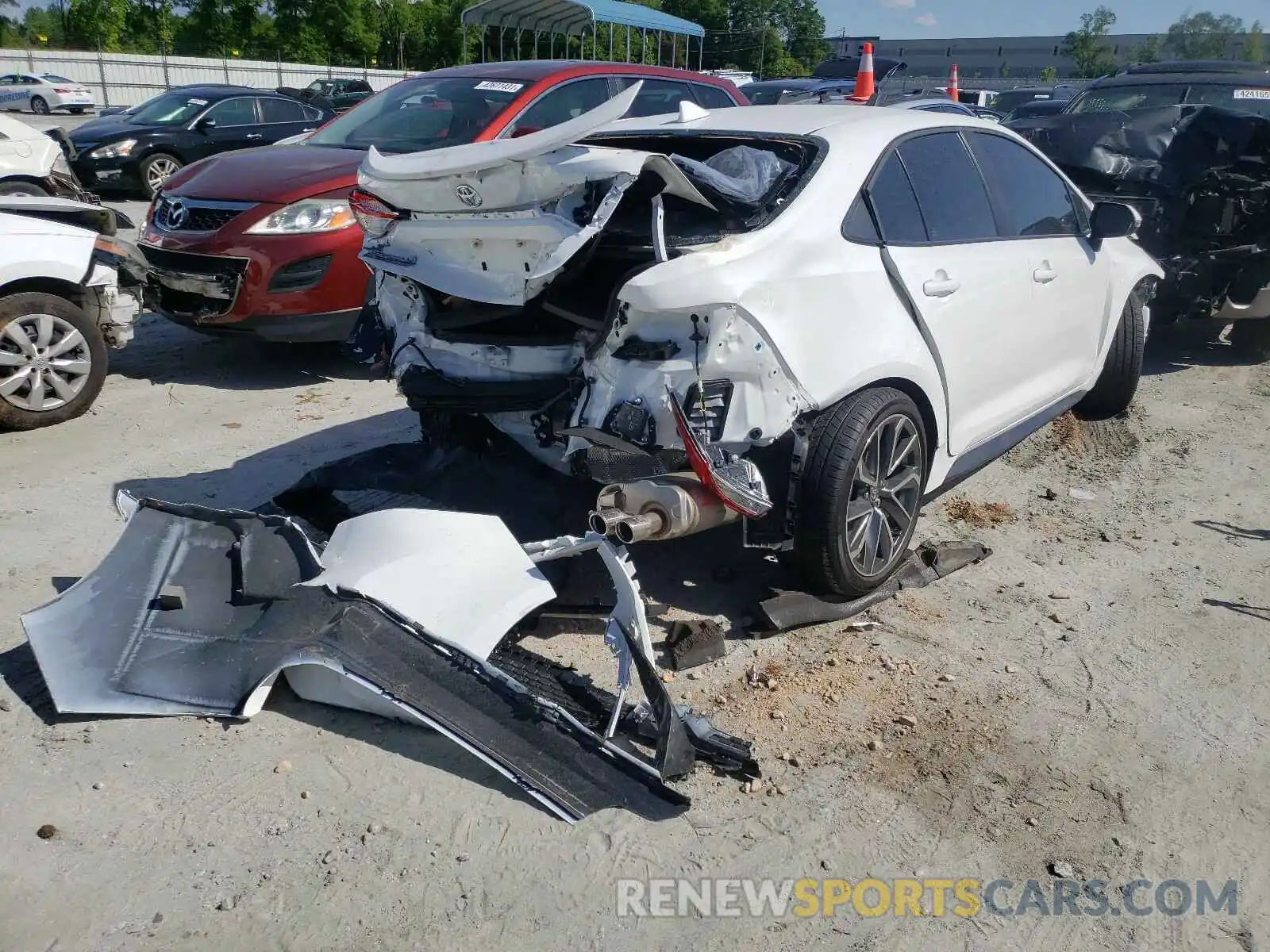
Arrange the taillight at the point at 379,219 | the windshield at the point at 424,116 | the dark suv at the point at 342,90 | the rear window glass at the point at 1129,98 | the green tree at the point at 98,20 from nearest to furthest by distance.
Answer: the taillight at the point at 379,219 → the windshield at the point at 424,116 → the rear window glass at the point at 1129,98 → the dark suv at the point at 342,90 → the green tree at the point at 98,20

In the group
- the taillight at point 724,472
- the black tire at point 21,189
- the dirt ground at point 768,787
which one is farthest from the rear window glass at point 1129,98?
the black tire at point 21,189

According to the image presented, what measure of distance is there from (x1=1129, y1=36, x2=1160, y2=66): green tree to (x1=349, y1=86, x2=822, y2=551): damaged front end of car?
8217cm

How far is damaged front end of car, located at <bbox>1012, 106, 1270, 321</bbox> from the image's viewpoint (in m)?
7.26

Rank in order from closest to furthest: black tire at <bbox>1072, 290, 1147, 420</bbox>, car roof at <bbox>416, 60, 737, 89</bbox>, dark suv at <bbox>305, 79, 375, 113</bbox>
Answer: black tire at <bbox>1072, 290, 1147, 420</bbox>, car roof at <bbox>416, 60, 737, 89</bbox>, dark suv at <bbox>305, 79, 375, 113</bbox>

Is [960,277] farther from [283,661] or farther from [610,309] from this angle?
[283,661]

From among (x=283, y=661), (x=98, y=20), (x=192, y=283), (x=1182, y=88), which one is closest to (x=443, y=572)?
(x=283, y=661)

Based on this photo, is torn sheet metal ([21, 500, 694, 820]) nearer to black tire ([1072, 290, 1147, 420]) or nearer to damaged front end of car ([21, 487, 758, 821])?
damaged front end of car ([21, 487, 758, 821])

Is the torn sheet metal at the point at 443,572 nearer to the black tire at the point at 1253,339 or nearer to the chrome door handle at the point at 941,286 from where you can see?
the chrome door handle at the point at 941,286

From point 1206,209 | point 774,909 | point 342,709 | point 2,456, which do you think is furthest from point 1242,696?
point 2,456

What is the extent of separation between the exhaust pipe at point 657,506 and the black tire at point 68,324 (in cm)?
400

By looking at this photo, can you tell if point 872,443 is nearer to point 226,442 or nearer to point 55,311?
point 226,442

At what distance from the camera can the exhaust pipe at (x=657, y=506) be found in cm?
343

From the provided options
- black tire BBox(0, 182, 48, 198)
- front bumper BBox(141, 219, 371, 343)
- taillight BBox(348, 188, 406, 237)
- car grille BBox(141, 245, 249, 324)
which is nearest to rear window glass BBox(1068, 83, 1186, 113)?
front bumper BBox(141, 219, 371, 343)

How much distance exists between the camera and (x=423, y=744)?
321 centimetres
